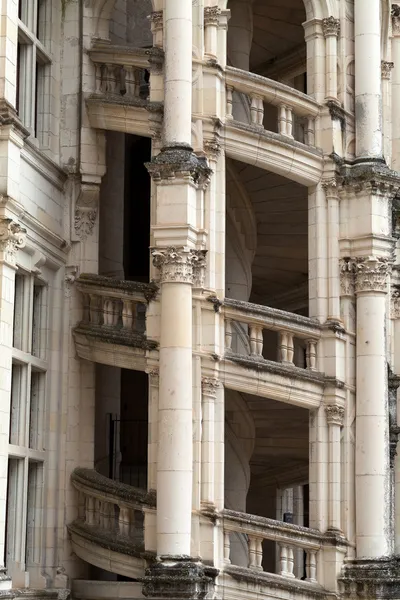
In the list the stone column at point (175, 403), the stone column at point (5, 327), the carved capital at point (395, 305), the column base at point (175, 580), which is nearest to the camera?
the stone column at point (5, 327)

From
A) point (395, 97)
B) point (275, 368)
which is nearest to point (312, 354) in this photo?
point (275, 368)

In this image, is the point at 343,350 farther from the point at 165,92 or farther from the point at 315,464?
the point at 165,92

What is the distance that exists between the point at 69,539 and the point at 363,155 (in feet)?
21.0

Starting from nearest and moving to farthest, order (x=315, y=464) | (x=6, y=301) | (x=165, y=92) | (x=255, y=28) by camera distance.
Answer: (x=6, y=301) < (x=165, y=92) < (x=315, y=464) < (x=255, y=28)

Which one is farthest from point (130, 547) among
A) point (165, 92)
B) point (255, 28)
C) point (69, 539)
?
point (255, 28)

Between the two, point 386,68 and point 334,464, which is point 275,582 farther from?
point 386,68

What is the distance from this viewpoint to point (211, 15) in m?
21.3

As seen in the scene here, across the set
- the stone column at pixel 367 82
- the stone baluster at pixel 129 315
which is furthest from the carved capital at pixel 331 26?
the stone baluster at pixel 129 315

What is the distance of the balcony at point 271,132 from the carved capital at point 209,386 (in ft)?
9.91

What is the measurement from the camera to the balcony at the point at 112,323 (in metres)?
21.1

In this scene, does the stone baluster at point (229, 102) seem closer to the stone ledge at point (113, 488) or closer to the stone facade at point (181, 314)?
the stone facade at point (181, 314)

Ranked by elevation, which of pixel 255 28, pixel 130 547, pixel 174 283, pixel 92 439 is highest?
pixel 255 28

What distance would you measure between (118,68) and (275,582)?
7126 millimetres

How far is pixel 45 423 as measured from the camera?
21438 mm
